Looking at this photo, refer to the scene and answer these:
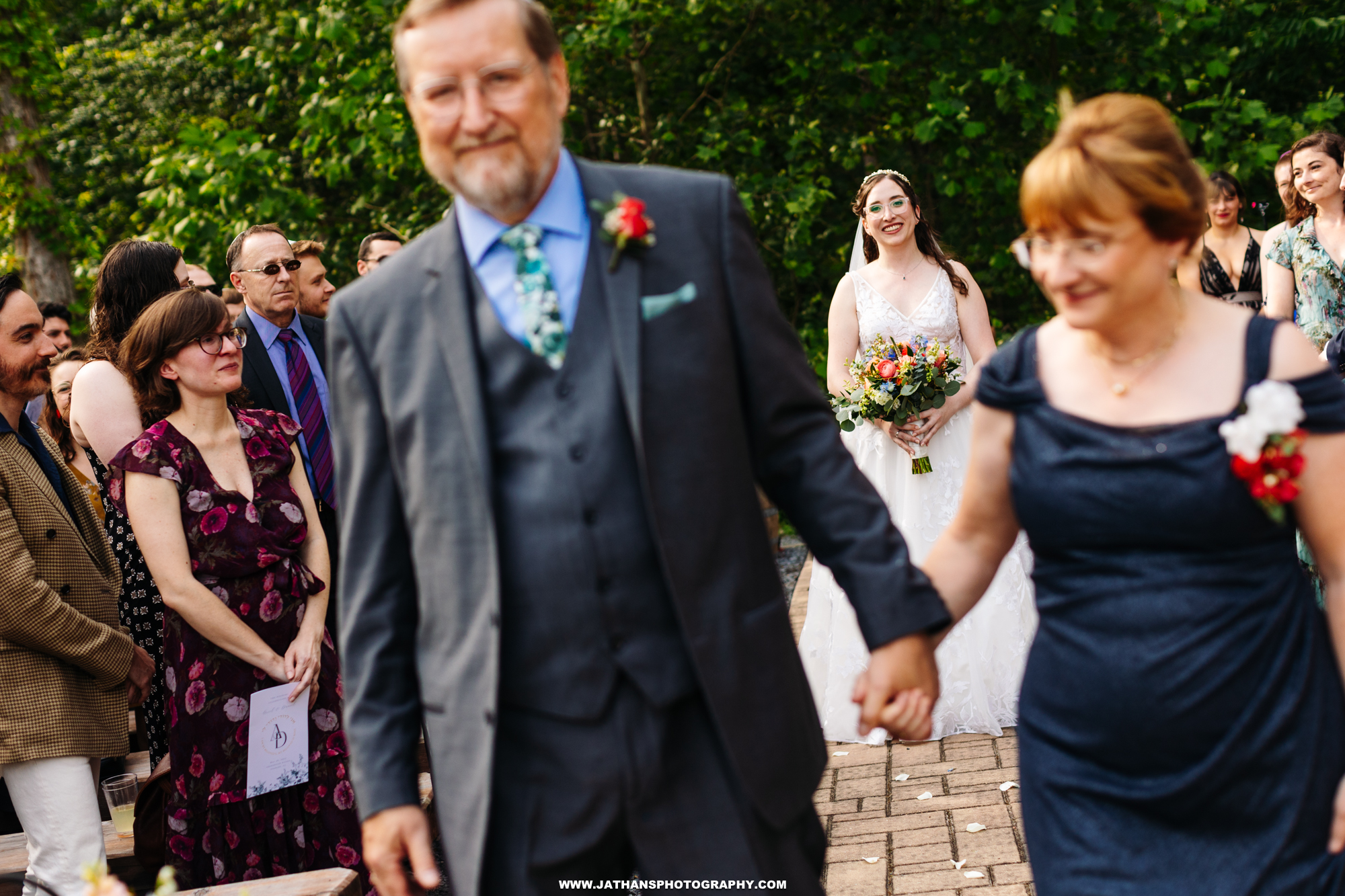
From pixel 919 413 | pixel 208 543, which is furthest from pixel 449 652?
pixel 919 413

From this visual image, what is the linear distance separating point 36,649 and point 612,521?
256cm

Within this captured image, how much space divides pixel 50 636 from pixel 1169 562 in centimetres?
323

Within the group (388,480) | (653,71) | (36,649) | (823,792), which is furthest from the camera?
(653,71)

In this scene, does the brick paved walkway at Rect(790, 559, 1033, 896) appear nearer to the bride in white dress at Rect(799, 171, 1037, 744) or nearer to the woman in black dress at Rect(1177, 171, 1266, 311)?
the bride in white dress at Rect(799, 171, 1037, 744)

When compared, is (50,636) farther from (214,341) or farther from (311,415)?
(311,415)

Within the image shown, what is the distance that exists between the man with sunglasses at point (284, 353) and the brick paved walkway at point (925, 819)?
248 cm

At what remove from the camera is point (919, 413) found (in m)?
6.09

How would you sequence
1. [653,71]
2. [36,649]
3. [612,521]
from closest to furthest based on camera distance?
1. [612,521]
2. [36,649]
3. [653,71]

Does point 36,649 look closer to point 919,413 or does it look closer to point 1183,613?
point 1183,613

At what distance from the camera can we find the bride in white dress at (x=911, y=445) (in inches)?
238

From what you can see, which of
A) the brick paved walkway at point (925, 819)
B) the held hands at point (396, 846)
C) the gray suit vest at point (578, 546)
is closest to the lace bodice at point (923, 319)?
the brick paved walkway at point (925, 819)

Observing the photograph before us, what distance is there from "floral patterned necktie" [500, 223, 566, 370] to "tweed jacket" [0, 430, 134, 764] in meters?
2.38

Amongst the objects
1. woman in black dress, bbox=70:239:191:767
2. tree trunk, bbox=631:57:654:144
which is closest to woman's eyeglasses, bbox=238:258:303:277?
woman in black dress, bbox=70:239:191:767

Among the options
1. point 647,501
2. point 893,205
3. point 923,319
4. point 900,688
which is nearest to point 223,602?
point 647,501
